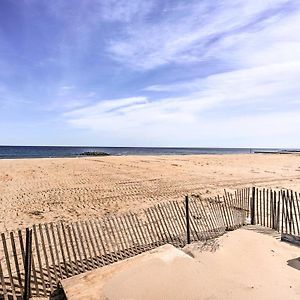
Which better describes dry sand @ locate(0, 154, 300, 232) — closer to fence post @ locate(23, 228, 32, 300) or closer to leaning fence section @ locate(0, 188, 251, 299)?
leaning fence section @ locate(0, 188, 251, 299)

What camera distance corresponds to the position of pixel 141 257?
6809 mm

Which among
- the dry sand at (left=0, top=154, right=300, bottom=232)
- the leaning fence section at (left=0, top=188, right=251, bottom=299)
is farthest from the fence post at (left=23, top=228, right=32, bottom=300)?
the dry sand at (left=0, top=154, right=300, bottom=232)

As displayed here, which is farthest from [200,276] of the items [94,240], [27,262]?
[94,240]

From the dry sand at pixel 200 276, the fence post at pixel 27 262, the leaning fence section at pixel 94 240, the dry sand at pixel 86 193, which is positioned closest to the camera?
the dry sand at pixel 200 276

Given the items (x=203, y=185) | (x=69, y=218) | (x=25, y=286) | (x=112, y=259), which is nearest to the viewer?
(x=25, y=286)

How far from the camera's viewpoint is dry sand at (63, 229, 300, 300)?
18.0 ft

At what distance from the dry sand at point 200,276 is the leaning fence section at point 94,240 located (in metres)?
0.61

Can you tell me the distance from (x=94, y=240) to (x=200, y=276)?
3.64 m

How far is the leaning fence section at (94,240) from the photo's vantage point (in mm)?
5844

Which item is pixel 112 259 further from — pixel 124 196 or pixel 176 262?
pixel 124 196

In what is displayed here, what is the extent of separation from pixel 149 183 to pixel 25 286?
48.5 feet

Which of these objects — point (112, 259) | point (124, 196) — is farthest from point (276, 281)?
point (124, 196)

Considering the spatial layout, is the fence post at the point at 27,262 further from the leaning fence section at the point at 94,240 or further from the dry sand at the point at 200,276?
the dry sand at the point at 200,276

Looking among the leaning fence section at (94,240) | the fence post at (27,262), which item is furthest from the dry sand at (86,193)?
the fence post at (27,262)
